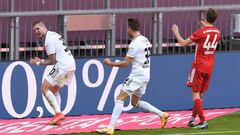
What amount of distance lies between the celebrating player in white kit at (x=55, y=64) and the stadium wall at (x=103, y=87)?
951mm

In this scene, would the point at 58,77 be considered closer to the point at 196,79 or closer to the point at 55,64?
the point at 55,64

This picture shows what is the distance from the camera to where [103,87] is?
18.6 meters

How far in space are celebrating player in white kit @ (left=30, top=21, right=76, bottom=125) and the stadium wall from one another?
3.12 ft

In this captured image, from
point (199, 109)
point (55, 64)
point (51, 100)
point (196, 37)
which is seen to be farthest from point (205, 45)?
point (51, 100)

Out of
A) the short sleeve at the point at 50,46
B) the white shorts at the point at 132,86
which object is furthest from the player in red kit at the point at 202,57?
the short sleeve at the point at 50,46

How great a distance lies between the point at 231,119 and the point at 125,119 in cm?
193

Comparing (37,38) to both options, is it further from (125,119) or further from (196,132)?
→ (196,132)

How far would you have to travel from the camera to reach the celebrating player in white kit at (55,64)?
16.8 metres

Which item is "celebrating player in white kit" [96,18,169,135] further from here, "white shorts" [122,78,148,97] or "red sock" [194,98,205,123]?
"red sock" [194,98,205,123]

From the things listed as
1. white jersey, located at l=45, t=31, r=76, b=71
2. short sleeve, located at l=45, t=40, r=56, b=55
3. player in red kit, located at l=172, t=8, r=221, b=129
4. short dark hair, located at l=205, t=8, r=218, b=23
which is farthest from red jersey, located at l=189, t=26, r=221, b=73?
short sleeve, located at l=45, t=40, r=56, b=55

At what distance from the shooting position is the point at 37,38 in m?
18.8

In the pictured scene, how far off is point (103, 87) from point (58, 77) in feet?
5.86

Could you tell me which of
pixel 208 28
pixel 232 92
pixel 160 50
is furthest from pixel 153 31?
pixel 208 28

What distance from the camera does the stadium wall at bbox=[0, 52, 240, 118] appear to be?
17891 mm
